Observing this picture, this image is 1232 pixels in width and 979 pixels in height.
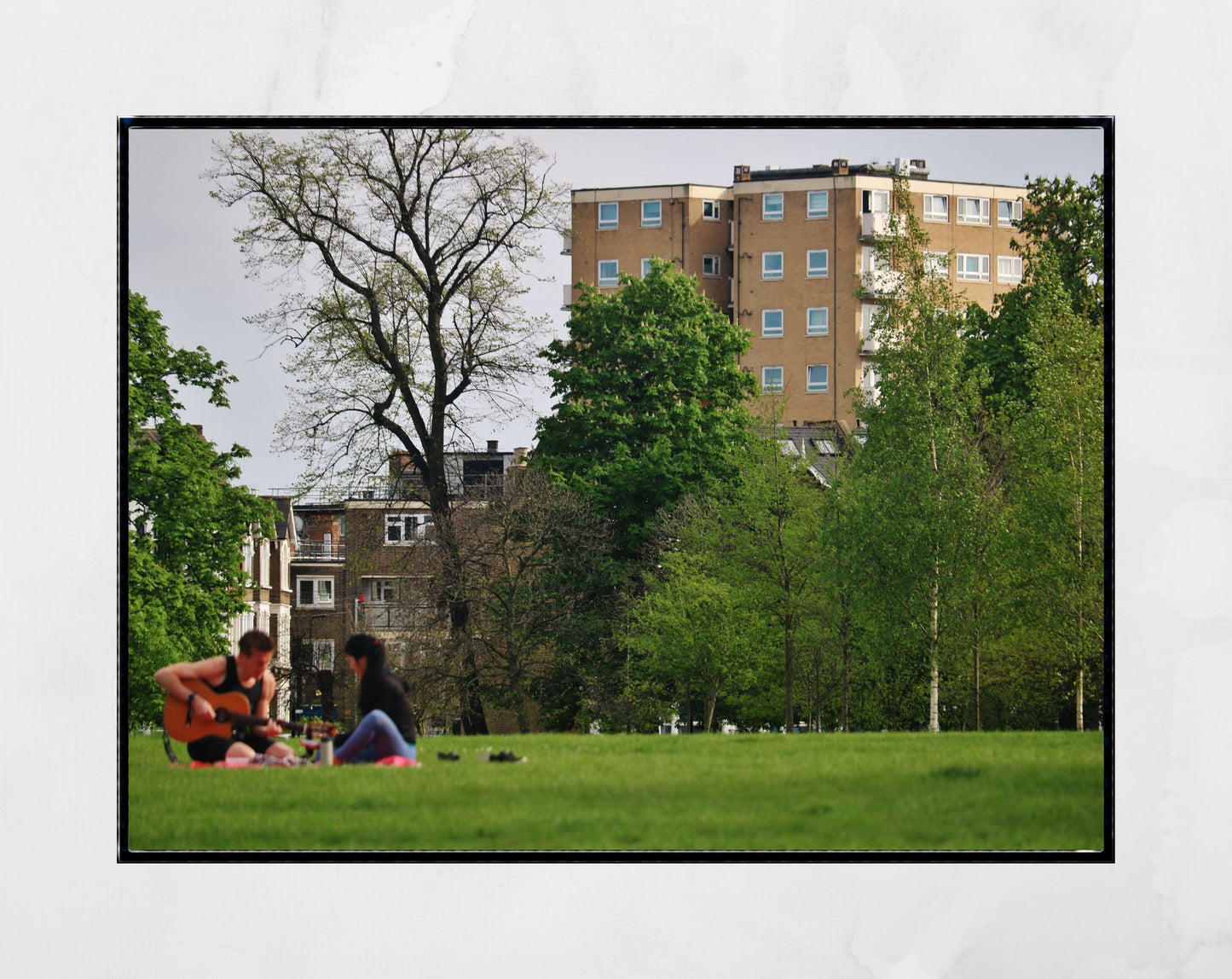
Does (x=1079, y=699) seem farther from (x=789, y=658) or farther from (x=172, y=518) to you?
(x=172, y=518)

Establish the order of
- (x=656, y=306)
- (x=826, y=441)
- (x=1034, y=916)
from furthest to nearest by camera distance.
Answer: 1. (x=656, y=306)
2. (x=826, y=441)
3. (x=1034, y=916)

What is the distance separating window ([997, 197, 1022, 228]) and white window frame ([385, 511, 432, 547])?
5.07 m

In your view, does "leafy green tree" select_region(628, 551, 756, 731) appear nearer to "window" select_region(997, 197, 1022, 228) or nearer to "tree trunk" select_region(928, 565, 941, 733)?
"tree trunk" select_region(928, 565, 941, 733)

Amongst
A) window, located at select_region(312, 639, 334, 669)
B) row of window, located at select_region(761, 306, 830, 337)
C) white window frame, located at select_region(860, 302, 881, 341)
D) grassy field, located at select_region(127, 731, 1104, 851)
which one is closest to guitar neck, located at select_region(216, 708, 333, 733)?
grassy field, located at select_region(127, 731, 1104, 851)

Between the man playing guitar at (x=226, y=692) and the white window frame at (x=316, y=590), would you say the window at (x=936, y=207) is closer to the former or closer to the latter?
the white window frame at (x=316, y=590)

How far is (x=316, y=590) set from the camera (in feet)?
37.3

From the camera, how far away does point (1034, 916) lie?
Answer: 9.30 meters

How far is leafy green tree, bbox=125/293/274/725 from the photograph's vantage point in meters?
10.5

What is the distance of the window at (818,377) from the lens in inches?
541

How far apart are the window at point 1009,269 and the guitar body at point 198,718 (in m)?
10.1
